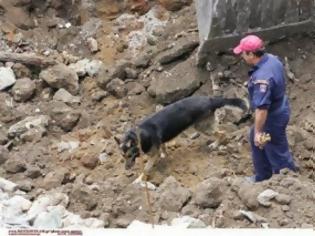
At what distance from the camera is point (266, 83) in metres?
8.37

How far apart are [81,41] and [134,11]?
0.80 metres

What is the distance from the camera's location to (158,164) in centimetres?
1019

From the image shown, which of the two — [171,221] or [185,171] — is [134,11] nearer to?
[185,171]

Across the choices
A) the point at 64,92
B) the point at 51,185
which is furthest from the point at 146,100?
the point at 51,185

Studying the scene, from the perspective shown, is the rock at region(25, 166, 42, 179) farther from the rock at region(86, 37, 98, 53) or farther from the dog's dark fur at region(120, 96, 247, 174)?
the rock at region(86, 37, 98, 53)

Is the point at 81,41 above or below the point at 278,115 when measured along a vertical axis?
above

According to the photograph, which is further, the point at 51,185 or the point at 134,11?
the point at 134,11

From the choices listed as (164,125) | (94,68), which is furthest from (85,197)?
(94,68)

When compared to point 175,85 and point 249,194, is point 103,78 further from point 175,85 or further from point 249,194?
point 249,194

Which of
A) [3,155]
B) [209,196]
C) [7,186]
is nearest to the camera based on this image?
[209,196]

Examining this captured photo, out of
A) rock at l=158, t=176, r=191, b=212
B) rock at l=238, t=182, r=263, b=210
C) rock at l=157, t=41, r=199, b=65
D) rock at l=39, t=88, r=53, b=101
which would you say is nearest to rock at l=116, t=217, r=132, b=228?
rock at l=158, t=176, r=191, b=212

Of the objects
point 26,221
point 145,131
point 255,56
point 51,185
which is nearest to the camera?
point 26,221

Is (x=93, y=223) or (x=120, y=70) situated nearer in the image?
(x=93, y=223)

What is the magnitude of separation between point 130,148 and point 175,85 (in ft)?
4.73
